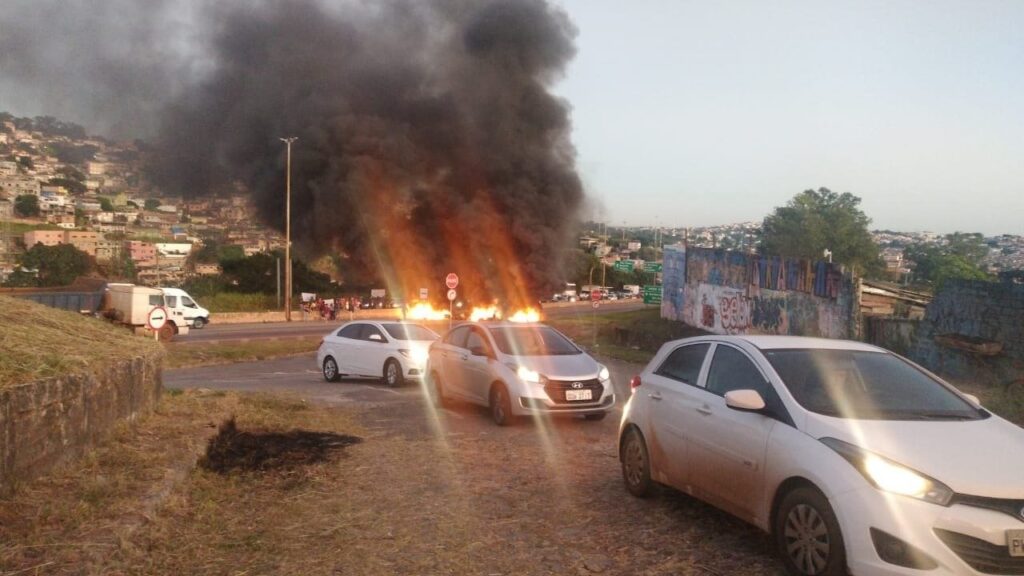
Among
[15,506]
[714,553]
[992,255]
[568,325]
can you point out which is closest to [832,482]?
[714,553]

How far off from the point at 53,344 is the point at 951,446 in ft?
21.0

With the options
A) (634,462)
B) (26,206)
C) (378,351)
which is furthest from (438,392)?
(26,206)

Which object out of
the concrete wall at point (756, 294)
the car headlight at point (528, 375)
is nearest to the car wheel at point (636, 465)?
the car headlight at point (528, 375)

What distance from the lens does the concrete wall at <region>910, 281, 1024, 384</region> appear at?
53.3ft

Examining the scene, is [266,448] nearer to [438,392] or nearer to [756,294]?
[438,392]

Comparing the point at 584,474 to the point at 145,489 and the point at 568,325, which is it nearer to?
the point at 145,489

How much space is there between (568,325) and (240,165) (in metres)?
32.6

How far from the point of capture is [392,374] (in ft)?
52.1

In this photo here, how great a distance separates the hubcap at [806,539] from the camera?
14.7ft

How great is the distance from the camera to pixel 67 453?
19.8ft

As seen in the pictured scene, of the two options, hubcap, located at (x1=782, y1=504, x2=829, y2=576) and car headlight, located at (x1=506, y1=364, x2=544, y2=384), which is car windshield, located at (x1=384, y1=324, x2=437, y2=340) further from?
hubcap, located at (x1=782, y1=504, x2=829, y2=576)

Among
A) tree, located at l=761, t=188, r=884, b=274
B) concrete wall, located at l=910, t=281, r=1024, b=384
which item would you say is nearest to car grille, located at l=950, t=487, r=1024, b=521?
concrete wall, located at l=910, t=281, r=1024, b=384

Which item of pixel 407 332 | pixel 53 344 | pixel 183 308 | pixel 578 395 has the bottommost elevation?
pixel 578 395

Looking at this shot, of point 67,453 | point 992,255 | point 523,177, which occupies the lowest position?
point 67,453
